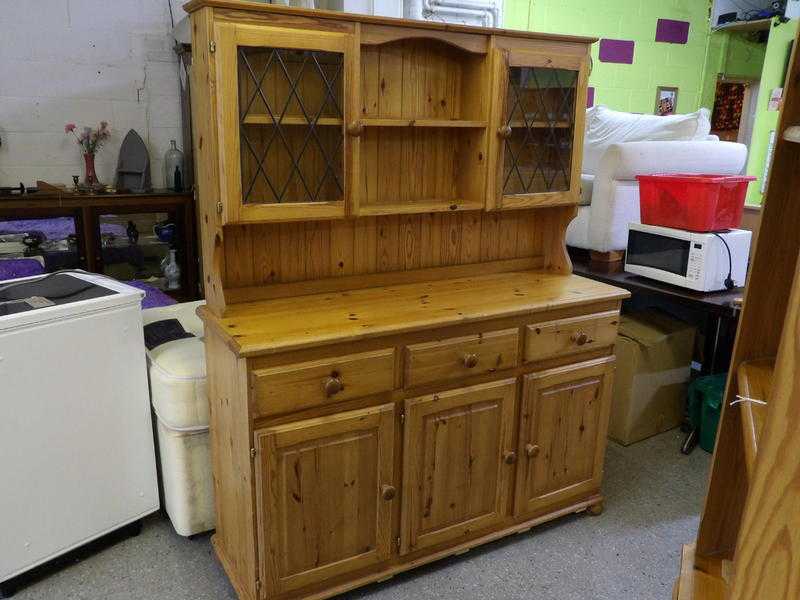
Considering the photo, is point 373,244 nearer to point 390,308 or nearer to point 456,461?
point 390,308

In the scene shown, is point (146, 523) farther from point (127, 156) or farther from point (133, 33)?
point (133, 33)

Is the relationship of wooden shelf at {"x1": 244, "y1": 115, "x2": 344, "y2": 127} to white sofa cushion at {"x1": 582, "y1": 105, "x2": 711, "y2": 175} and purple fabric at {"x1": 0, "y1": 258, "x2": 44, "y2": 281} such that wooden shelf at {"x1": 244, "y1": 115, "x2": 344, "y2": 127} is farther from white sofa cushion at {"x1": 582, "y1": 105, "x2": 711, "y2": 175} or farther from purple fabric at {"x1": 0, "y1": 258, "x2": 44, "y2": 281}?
purple fabric at {"x1": 0, "y1": 258, "x2": 44, "y2": 281}

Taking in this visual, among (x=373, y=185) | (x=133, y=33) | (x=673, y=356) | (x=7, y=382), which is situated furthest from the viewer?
(x=133, y=33)

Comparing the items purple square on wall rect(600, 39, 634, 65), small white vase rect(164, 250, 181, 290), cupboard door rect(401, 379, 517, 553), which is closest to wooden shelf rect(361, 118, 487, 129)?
cupboard door rect(401, 379, 517, 553)

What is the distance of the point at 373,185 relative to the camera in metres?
2.29

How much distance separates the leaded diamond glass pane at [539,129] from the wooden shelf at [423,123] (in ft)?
0.43

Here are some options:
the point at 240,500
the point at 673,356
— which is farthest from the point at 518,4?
the point at 240,500

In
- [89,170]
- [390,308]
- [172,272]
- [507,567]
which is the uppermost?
[89,170]

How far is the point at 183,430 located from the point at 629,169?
2.35 m

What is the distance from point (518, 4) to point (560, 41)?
7.68ft

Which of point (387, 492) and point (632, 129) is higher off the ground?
point (632, 129)

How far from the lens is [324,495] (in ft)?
6.36

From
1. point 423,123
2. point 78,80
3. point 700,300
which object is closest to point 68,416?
point 423,123

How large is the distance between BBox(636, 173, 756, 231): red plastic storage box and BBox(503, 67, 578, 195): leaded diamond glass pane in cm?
73
